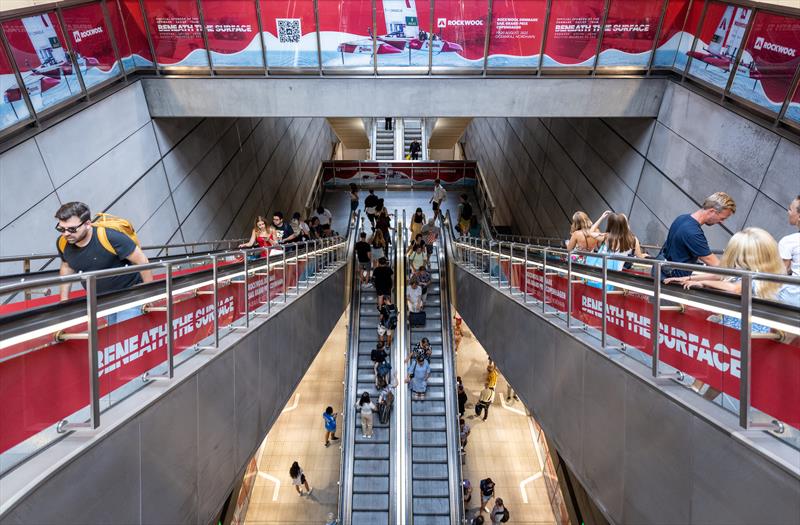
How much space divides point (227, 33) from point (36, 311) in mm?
10831

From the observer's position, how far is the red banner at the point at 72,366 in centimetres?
218

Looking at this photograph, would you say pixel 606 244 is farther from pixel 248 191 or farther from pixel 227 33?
pixel 248 191

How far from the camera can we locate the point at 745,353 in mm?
2553

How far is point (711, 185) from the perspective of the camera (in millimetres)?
9203

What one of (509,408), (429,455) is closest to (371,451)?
(429,455)

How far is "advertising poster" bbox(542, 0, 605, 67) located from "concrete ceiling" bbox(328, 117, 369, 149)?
439 inches

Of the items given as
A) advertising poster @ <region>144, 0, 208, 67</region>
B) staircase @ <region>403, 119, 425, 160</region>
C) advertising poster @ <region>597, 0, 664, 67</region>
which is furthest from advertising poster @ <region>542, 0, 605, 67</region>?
staircase @ <region>403, 119, 425, 160</region>

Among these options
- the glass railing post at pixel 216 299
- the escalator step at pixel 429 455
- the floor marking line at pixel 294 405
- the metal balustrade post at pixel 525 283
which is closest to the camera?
the glass railing post at pixel 216 299

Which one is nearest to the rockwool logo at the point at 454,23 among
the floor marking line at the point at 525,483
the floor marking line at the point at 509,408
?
the floor marking line at the point at 525,483

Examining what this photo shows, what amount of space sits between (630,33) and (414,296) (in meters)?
7.36

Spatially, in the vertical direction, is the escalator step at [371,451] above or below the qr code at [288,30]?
below

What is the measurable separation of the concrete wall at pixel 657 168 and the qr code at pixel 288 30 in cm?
741

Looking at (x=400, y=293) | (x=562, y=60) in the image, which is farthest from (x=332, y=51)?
(x=400, y=293)

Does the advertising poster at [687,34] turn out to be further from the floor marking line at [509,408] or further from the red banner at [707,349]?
the floor marking line at [509,408]
